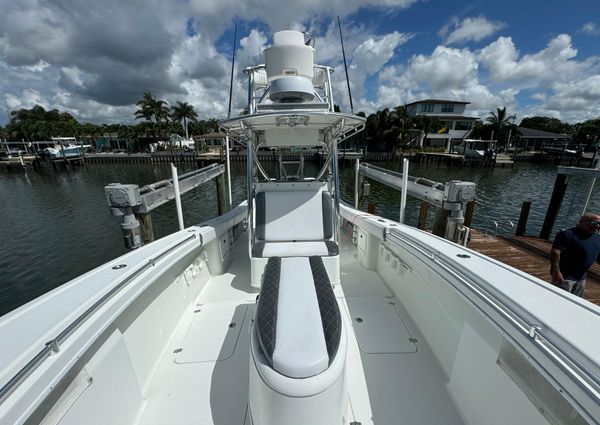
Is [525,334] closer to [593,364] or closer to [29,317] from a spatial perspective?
[593,364]

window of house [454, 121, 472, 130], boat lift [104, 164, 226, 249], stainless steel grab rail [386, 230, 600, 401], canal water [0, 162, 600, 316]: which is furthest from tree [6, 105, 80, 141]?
window of house [454, 121, 472, 130]

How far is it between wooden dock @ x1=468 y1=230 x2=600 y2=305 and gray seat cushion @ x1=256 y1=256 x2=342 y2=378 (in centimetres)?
500

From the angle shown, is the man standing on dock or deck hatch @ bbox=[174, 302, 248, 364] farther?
the man standing on dock

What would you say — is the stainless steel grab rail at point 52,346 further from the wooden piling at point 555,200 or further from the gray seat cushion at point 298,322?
the wooden piling at point 555,200

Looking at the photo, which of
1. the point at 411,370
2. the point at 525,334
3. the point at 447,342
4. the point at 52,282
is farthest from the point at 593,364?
the point at 52,282

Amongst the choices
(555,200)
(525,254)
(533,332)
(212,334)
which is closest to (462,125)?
(555,200)

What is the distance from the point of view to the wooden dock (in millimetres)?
4504

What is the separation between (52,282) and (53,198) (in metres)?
12.8

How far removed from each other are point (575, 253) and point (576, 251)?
25 mm

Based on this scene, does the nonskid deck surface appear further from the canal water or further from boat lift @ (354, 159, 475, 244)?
the canal water

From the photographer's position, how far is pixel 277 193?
3.69m

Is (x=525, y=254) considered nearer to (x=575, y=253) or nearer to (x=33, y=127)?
(x=575, y=253)

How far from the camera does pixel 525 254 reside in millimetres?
5730

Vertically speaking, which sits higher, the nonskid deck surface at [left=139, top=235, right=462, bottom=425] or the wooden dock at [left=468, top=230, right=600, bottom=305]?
the nonskid deck surface at [left=139, top=235, right=462, bottom=425]
